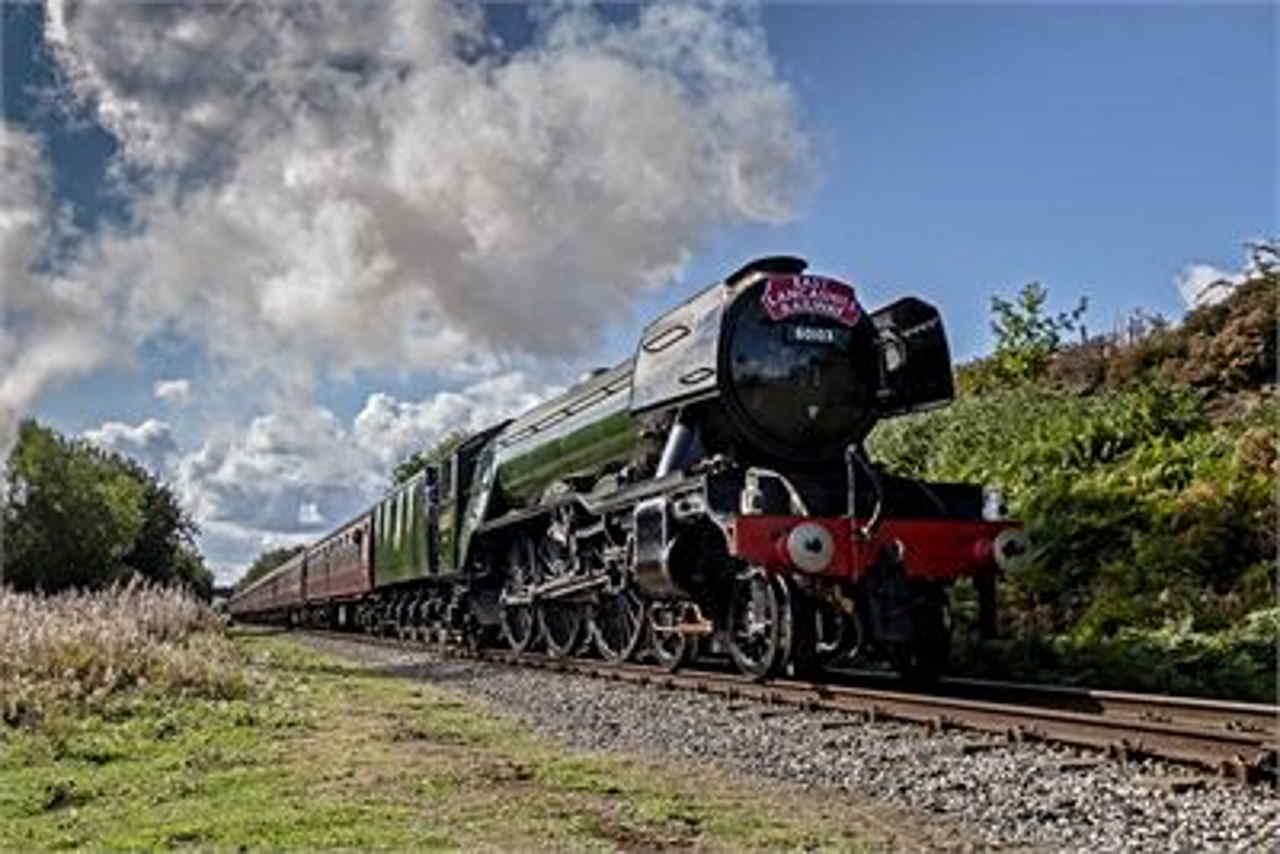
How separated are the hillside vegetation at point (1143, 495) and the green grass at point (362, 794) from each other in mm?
4750

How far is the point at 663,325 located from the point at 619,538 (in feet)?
6.77

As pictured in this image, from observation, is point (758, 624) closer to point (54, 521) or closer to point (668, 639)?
point (668, 639)

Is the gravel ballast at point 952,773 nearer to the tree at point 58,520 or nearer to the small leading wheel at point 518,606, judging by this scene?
the small leading wheel at point 518,606

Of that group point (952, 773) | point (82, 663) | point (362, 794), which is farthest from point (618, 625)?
point (362, 794)

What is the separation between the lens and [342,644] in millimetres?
24578

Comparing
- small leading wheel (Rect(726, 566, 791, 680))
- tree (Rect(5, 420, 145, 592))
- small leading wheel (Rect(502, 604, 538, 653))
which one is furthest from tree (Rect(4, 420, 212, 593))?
small leading wheel (Rect(726, 566, 791, 680))

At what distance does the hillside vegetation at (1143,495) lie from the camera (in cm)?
1024

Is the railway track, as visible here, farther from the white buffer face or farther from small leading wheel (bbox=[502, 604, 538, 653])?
small leading wheel (bbox=[502, 604, 538, 653])

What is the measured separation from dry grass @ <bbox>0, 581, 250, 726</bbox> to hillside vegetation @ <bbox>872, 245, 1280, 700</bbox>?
6630 millimetres

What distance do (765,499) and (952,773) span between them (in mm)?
3919

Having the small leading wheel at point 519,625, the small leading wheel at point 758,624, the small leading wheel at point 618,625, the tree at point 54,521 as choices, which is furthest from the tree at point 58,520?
the small leading wheel at point 758,624

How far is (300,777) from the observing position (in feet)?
20.6

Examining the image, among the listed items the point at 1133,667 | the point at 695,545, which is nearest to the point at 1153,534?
the point at 1133,667

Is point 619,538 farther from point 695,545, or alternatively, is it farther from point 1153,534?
point 1153,534
